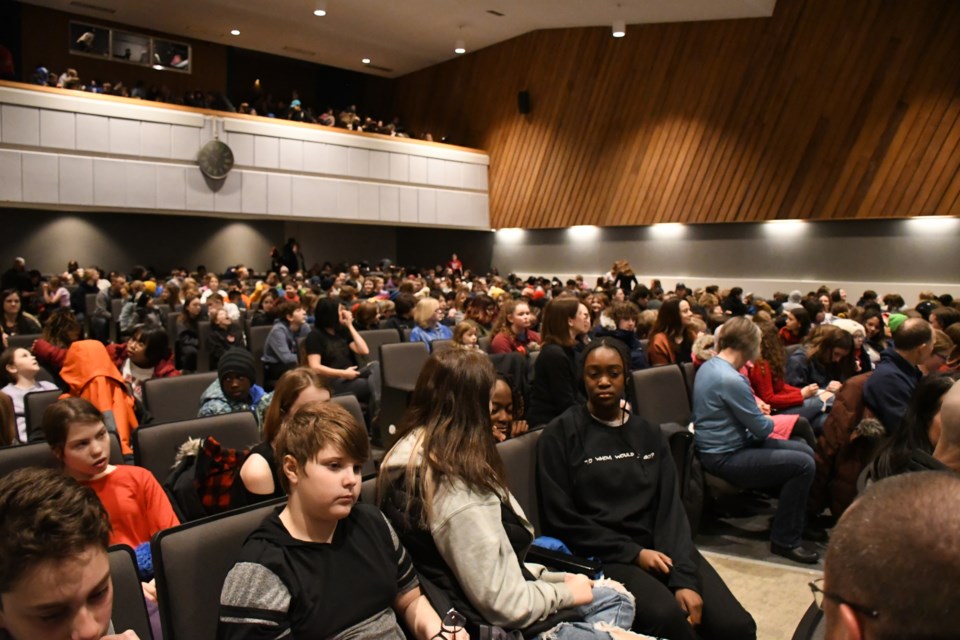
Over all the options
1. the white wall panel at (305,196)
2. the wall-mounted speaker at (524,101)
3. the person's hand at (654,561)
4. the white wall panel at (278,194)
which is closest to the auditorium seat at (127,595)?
the person's hand at (654,561)

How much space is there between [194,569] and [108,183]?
575 inches

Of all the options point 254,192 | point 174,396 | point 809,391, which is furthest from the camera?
point 254,192

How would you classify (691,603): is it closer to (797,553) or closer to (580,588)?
(580,588)

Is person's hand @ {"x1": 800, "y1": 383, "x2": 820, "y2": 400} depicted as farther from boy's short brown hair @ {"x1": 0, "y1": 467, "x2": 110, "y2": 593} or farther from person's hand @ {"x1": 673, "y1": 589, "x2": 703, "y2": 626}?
boy's short brown hair @ {"x1": 0, "y1": 467, "x2": 110, "y2": 593}

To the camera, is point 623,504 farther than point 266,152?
No

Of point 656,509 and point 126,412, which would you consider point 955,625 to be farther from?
point 126,412

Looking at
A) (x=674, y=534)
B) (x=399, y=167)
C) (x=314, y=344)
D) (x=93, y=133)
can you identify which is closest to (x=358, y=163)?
(x=399, y=167)

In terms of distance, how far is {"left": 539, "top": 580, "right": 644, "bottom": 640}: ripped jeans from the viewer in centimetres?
235

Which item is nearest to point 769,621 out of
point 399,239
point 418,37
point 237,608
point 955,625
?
point 237,608

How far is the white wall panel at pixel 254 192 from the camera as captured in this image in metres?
16.5

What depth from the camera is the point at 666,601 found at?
264 cm

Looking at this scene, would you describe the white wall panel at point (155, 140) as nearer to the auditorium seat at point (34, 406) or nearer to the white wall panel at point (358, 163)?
the white wall panel at point (358, 163)

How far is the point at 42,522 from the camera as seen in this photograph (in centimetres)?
145

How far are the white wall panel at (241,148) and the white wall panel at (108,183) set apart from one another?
90.7 inches
